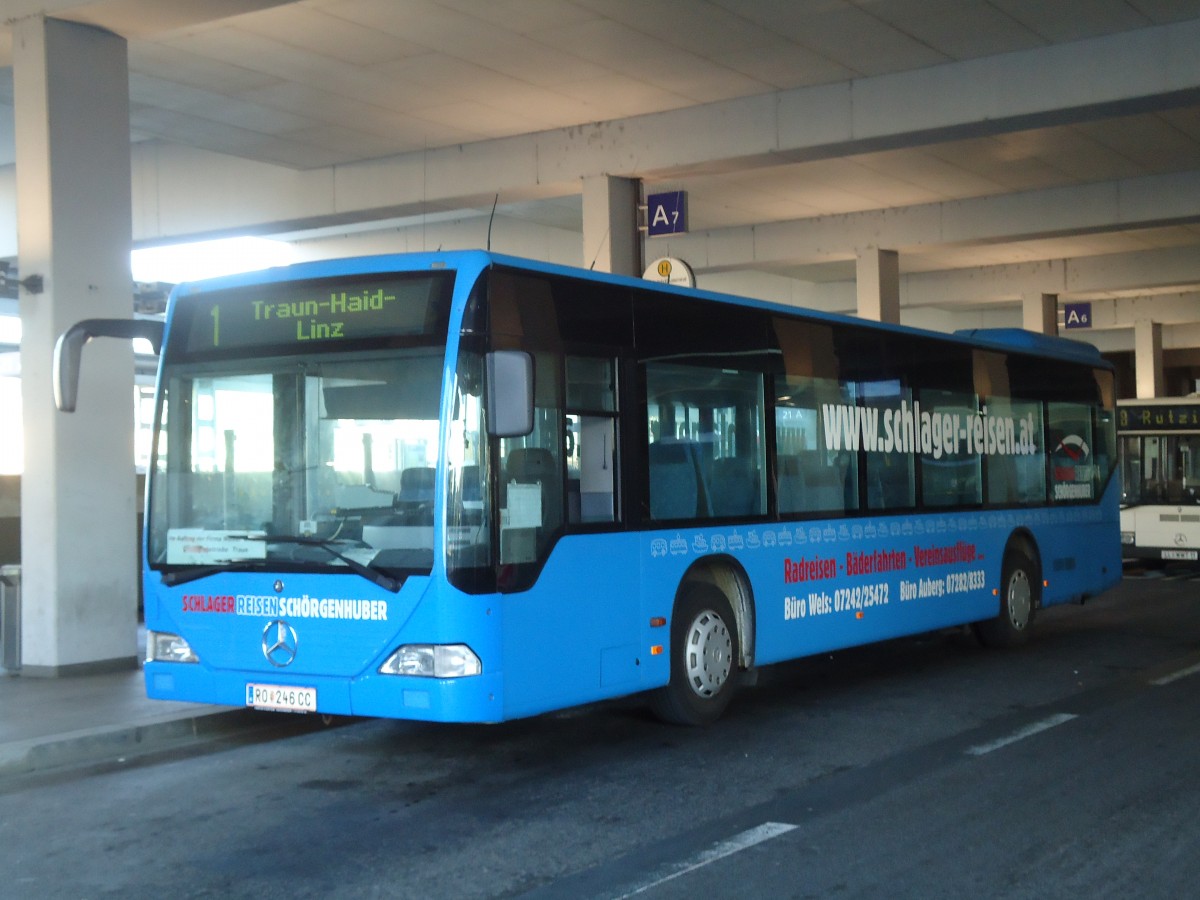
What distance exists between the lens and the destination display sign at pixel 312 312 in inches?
297

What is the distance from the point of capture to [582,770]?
8188 mm

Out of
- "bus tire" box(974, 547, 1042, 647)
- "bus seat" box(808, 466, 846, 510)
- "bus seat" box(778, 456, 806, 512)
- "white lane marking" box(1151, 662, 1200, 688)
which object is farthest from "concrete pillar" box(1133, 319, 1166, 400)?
"bus seat" box(778, 456, 806, 512)

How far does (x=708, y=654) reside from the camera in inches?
368

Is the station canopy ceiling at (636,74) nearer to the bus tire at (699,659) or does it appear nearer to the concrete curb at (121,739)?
the concrete curb at (121,739)

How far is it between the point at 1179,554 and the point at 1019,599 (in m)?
11.0

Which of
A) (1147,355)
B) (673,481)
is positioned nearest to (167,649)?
(673,481)

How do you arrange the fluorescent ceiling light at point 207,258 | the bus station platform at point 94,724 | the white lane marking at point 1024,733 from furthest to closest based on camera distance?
the fluorescent ceiling light at point 207,258 < the white lane marking at point 1024,733 < the bus station platform at point 94,724

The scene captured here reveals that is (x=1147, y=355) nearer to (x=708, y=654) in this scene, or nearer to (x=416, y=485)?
(x=708, y=654)

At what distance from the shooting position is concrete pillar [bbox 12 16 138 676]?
1120cm

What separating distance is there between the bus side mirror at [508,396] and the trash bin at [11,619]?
6.08 meters

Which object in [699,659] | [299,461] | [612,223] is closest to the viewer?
[299,461]

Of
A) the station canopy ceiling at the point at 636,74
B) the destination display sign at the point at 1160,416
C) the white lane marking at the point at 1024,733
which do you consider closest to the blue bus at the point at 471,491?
the white lane marking at the point at 1024,733

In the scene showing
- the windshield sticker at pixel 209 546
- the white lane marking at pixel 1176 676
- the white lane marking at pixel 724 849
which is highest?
the windshield sticker at pixel 209 546

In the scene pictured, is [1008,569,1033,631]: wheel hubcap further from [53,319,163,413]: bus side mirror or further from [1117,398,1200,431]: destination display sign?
[1117,398,1200,431]: destination display sign
